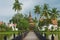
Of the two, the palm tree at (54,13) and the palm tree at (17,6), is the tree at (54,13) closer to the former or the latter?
the palm tree at (54,13)

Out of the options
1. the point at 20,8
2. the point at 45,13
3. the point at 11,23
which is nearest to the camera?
the point at 45,13

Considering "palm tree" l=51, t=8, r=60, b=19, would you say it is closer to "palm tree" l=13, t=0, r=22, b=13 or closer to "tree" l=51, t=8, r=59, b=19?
"tree" l=51, t=8, r=59, b=19

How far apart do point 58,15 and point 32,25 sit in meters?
12.6

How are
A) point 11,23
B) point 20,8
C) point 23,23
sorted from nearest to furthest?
point 20,8 < point 23,23 < point 11,23

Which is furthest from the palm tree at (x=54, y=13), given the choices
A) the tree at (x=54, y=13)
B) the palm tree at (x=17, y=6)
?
the palm tree at (x=17, y=6)

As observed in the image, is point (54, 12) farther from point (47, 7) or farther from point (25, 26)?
point (25, 26)

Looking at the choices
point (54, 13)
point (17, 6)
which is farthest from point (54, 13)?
point (17, 6)

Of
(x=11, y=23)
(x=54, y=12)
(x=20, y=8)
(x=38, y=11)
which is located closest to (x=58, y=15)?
(x=54, y=12)

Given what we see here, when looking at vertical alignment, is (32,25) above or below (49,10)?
below

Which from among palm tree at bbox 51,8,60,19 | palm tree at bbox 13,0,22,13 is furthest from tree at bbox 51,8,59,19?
palm tree at bbox 13,0,22,13

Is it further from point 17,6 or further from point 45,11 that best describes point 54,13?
point 17,6

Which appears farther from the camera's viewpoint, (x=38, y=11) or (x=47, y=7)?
(x=38, y=11)

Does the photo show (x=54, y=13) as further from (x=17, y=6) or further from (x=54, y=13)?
(x=17, y=6)

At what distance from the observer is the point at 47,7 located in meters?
99.8
